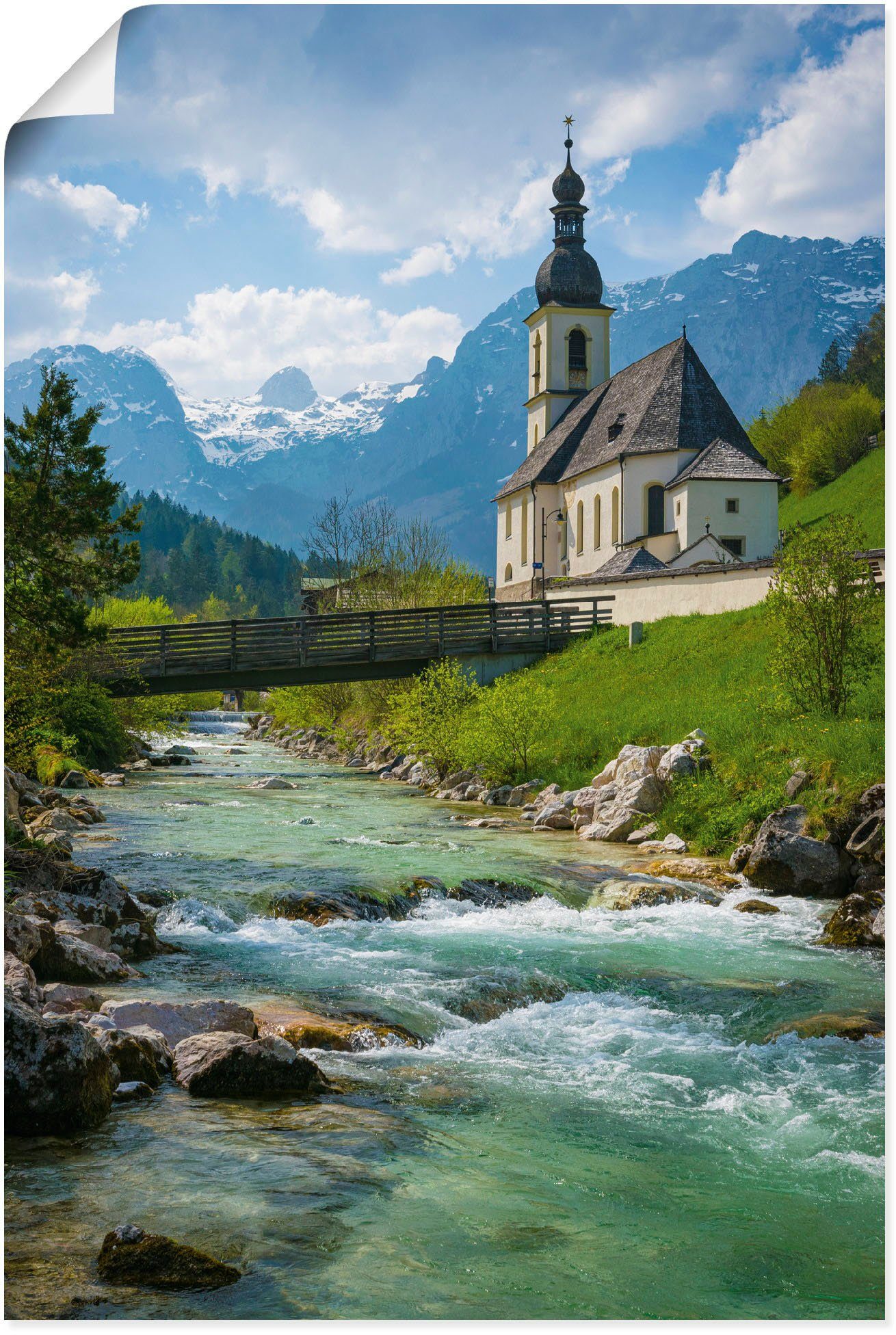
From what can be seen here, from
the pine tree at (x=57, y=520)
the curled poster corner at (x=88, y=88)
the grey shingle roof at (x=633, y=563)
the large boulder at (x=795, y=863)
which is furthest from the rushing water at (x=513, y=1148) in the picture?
the grey shingle roof at (x=633, y=563)

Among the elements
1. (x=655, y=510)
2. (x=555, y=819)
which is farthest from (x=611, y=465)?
(x=555, y=819)

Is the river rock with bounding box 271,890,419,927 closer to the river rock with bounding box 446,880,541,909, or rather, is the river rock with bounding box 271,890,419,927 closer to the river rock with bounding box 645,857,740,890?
the river rock with bounding box 446,880,541,909

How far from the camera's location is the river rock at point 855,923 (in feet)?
32.5

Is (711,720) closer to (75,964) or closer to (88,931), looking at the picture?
(88,931)

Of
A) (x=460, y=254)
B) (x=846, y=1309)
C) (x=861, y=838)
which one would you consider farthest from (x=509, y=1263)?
(x=861, y=838)

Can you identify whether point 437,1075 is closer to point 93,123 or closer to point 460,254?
point 460,254

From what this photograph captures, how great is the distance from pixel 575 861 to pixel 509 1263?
10611mm

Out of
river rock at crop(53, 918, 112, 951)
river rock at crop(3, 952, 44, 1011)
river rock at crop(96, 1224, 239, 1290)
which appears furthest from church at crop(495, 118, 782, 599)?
river rock at crop(96, 1224, 239, 1290)

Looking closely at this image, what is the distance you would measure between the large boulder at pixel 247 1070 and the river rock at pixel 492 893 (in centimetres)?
611

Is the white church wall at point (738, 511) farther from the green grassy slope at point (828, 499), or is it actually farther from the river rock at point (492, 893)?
the river rock at point (492, 893)

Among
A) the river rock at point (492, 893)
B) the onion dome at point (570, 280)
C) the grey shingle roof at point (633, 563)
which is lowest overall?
the river rock at point (492, 893)

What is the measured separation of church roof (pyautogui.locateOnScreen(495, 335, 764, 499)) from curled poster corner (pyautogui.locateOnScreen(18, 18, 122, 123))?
127 feet

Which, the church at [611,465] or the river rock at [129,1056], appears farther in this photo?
the church at [611,465]

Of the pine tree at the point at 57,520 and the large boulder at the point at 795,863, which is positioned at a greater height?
the pine tree at the point at 57,520
